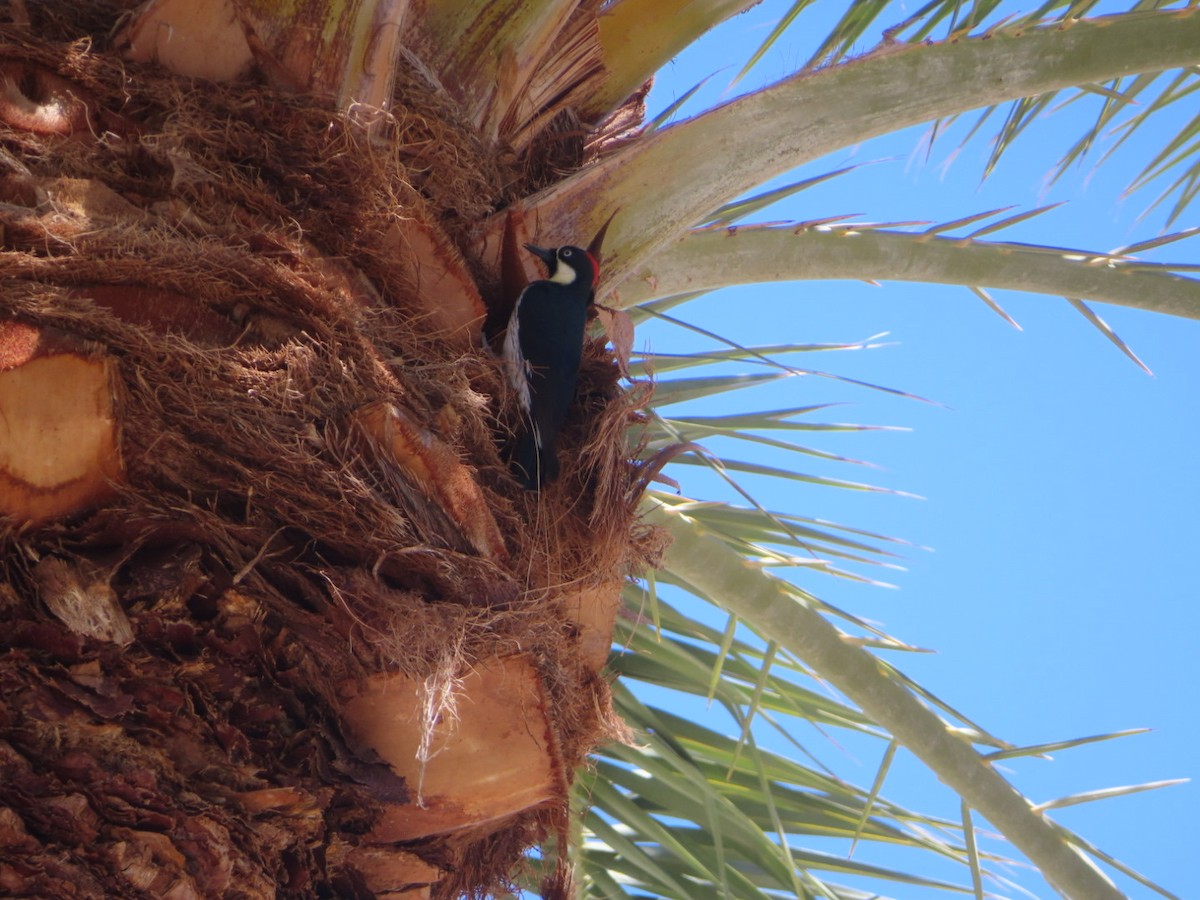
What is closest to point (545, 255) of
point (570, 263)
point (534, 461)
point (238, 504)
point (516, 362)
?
point (570, 263)

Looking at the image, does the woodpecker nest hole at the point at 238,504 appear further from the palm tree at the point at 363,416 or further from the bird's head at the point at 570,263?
the bird's head at the point at 570,263

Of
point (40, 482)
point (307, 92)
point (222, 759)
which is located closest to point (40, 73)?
point (307, 92)

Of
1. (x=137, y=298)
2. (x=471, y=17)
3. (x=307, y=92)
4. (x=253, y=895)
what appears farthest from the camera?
(x=471, y=17)

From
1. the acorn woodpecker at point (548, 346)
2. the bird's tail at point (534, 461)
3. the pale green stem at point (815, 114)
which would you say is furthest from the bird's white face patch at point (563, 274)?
the bird's tail at point (534, 461)

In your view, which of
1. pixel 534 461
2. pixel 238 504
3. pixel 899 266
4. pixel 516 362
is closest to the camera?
pixel 238 504

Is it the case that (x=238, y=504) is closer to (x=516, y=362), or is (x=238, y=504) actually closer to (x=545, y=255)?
(x=516, y=362)

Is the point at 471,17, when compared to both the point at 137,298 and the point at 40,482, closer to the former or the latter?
the point at 137,298

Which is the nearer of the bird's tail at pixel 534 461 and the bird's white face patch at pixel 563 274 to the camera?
the bird's tail at pixel 534 461
